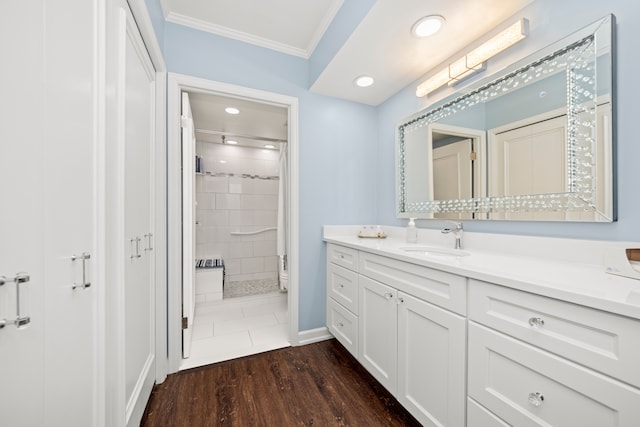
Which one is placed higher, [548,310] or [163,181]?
[163,181]

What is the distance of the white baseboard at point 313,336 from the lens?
1965 millimetres

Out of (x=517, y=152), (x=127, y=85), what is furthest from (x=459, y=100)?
(x=127, y=85)

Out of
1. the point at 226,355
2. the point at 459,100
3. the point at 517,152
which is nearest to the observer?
the point at 517,152

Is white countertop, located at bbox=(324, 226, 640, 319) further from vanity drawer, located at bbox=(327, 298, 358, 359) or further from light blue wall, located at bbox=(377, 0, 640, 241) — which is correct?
vanity drawer, located at bbox=(327, 298, 358, 359)

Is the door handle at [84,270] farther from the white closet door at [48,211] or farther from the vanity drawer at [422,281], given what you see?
the vanity drawer at [422,281]

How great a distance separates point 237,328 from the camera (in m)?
2.21

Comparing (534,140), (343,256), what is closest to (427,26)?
(534,140)

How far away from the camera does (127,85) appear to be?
1.05 m

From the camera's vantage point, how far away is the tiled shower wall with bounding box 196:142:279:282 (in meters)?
3.55

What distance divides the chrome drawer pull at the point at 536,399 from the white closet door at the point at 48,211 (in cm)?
130

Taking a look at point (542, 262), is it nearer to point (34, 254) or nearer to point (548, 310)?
point (548, 310)

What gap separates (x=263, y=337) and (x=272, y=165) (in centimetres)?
266

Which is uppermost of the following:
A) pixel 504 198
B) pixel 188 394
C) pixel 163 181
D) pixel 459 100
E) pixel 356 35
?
pixel 356 35

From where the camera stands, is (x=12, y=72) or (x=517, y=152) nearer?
(x=12, y=72)
